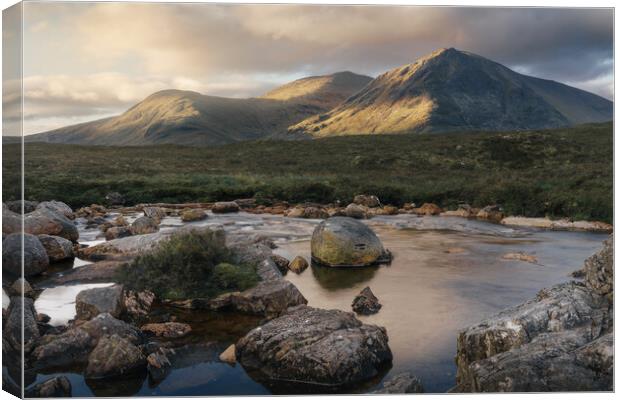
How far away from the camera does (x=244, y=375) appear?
7.27 m

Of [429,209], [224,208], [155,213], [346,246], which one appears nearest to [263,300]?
[346,246]

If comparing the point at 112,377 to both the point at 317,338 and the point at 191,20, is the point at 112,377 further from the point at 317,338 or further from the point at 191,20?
the point at 191,20

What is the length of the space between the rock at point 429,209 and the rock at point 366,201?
2458 mm

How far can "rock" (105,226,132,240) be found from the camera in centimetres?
1694

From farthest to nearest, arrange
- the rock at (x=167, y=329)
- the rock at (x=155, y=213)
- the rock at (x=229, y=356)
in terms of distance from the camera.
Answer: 1. the rock at (x=155, y=213)
2. the rock at (x=167, y=329)
3. the rock at (x=229, y=356)

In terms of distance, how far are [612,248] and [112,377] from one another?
6.60 meters

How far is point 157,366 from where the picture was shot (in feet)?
24.3

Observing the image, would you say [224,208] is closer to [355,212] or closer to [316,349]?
[355,212]

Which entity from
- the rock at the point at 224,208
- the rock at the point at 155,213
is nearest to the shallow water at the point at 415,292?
the rock at the point at 155,213

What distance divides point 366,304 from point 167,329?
132 inches

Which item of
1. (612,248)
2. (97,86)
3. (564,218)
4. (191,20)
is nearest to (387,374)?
(612,248)

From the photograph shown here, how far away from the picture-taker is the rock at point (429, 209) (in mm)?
22594

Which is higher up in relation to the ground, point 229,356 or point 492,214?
point 492,214

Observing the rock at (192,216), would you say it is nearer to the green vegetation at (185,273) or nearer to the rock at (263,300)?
the green vegetation at (185,273)
